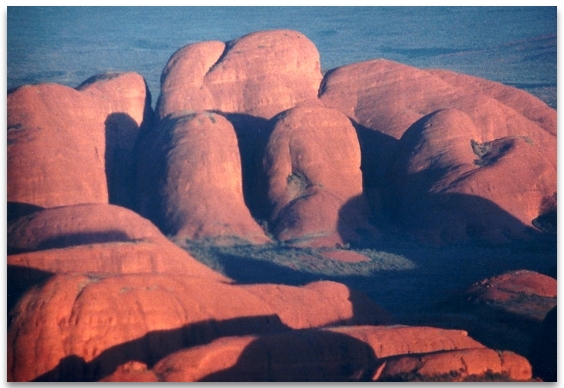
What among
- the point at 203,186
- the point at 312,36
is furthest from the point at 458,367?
the point at 312,36

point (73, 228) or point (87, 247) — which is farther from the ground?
point (87, 247)

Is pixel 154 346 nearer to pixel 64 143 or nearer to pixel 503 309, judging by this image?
pixel 503 309

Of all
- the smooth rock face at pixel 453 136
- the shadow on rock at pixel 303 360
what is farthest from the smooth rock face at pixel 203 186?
the shadow on rock at pixel 303 360

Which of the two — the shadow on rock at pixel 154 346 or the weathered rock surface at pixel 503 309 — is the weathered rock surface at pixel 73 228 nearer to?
the shadow on rock at pixel 154 346

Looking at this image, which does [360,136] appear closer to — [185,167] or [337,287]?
[185,167]

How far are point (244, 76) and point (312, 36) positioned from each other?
3.70m

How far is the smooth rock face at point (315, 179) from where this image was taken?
20.3m

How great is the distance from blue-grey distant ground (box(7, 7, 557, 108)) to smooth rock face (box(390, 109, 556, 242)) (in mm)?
3018

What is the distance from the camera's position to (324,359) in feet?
36.2

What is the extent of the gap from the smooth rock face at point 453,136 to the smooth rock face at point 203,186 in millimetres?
3719

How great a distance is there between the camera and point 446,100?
26109mm

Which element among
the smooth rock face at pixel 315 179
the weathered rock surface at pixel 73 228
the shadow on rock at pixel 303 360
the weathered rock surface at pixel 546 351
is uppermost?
the shadow on rock at pixel 303 360

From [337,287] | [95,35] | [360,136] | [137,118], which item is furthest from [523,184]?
[95,35]

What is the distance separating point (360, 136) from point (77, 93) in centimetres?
825
